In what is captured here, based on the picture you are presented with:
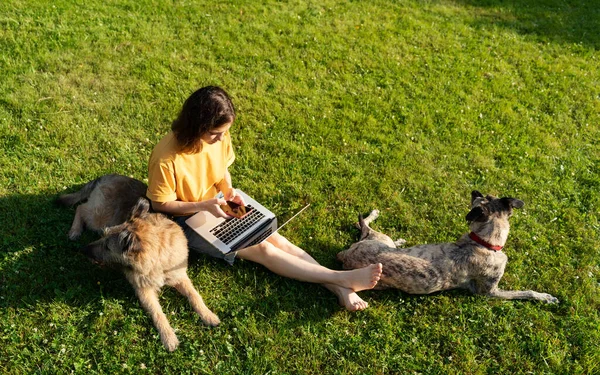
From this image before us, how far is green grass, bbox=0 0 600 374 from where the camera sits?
16.4 feet

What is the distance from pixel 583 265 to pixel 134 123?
287 inches

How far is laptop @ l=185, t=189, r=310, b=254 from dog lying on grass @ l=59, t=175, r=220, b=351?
28 centimetres

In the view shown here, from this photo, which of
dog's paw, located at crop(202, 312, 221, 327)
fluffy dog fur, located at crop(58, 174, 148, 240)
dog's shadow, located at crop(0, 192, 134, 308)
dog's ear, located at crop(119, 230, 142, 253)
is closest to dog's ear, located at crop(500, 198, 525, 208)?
dog's paw, located at crop(202, 312, 221, 327)

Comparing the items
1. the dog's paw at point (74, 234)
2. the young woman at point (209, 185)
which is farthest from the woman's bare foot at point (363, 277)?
the dog's paw at point (74, 234)

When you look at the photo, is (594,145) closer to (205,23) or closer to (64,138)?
(205,23)

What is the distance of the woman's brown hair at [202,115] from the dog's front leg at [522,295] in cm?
402

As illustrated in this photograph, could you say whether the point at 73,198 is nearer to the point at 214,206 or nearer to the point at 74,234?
the point at 74,234

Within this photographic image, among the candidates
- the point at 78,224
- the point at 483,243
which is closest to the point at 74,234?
the point at 78,224

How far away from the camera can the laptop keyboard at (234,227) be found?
523cm

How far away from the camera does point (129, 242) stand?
4.58m

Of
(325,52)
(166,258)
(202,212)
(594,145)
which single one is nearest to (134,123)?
(202,212)

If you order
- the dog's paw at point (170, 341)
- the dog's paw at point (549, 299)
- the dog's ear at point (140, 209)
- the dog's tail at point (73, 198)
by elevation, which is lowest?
the dog's paw at point (170, 341)

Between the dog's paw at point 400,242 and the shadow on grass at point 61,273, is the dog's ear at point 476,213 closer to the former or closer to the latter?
the dog's paw at point 400,242

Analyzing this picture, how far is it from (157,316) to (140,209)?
1.22 meters
